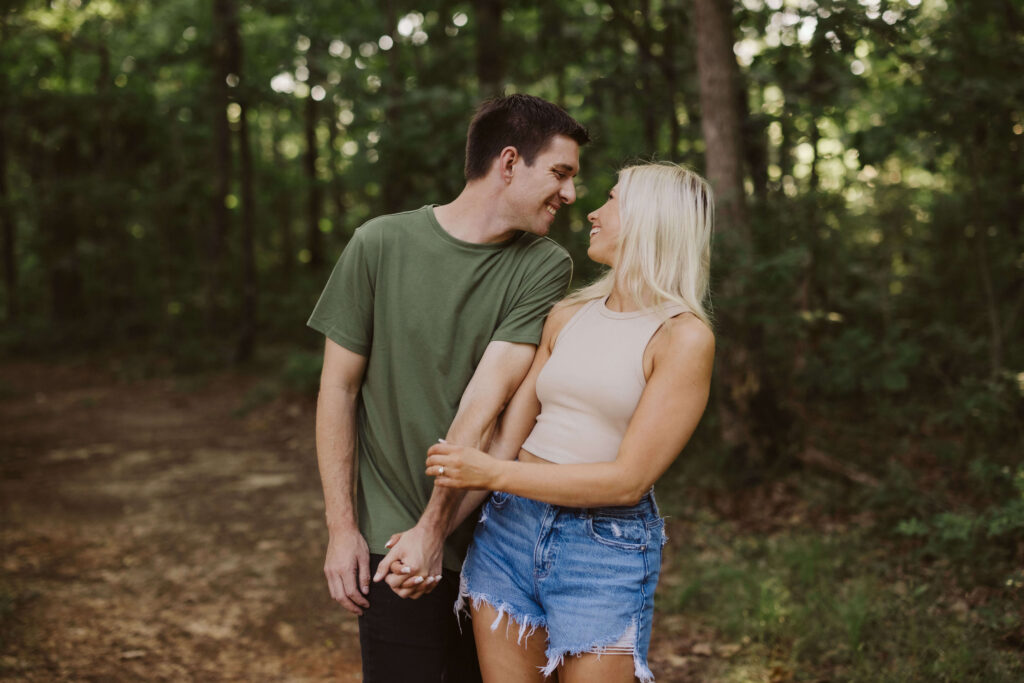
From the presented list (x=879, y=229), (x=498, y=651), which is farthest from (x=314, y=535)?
(x=879, y=229)

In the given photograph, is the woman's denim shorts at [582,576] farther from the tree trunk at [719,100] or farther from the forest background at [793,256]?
the tree trunk at [719,100]

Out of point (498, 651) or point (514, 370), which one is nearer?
point (498, 651)

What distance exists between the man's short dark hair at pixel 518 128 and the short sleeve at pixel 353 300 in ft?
1.38

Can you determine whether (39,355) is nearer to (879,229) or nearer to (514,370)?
(879,229)

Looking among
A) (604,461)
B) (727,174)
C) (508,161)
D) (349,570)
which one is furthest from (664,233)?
(727,174)

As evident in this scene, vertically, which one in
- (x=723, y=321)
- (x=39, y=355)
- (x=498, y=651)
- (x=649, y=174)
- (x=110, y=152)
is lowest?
(x=39, y=355)

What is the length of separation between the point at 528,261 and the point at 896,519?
4.10m

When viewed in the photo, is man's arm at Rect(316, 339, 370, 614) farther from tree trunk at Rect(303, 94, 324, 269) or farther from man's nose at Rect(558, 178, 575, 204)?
tree trunk at Rect(303, 94, 324, 269)

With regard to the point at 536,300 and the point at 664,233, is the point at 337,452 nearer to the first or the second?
the point at 536,300

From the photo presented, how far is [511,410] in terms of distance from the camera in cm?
237

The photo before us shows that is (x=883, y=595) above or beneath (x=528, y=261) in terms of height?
beneath

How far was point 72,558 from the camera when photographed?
609 centimetres

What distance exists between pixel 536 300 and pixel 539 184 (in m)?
0.35

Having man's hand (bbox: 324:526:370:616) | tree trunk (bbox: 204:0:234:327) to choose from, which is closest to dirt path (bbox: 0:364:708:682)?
man's hand (bbox: 324:526:370:616)
